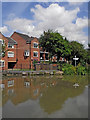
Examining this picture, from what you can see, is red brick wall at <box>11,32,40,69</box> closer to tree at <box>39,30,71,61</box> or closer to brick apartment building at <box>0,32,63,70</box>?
brick apartment building at <box>0,32,63,70</box>

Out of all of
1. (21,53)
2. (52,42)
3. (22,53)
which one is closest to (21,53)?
(21,53)

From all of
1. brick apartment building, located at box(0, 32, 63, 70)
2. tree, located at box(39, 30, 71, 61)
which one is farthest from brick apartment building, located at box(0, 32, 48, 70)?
tree, located at box(39, 30, 71, 61)

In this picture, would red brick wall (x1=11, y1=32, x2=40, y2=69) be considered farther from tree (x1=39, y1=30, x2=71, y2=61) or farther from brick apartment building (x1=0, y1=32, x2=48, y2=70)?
tree (x1=39, y1=30, x2=71, y2=61)

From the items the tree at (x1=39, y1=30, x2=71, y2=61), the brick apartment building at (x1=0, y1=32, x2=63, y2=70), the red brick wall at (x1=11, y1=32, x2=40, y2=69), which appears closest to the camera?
the tree at (x1=39, y1=30, x2=71, y2=61)

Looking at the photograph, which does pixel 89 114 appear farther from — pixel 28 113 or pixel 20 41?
pixel 20 41

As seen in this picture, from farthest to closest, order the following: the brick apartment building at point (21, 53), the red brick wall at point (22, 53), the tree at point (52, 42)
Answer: the red brick wall at point (22, 53)
the brick apartment building at point (21, 53)
the tree at point (52, 42)

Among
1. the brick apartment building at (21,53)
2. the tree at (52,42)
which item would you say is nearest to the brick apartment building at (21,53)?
the brick apartment building at (21,53)

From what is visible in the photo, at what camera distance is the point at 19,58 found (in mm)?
30734

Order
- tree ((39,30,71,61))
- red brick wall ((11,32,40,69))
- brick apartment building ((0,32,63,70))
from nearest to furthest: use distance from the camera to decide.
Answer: tree ((39,30,71,61)), brick apartment building ((0,32,63,70)), red brick wall ((11,32,40,69))

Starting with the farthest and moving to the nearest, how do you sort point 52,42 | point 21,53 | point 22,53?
point 21,53
point 22,53
point 52,42

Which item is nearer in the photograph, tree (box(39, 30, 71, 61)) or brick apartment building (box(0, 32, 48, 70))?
tree (box(39, 30, 71, 61))

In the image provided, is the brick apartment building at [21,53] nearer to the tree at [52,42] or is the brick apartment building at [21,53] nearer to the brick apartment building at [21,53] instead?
the brick apartment building at [21,53]

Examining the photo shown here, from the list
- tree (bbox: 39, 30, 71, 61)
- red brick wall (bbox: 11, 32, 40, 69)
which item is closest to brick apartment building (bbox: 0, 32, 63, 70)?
red brick wall (bbox: 11, 32, 40, 69)

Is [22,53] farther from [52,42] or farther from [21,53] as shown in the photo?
[52,42]
